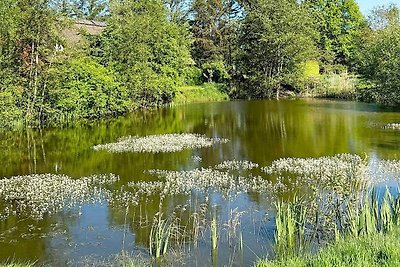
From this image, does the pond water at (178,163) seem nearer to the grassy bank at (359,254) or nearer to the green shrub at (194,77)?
the grassy bank at (359,254)

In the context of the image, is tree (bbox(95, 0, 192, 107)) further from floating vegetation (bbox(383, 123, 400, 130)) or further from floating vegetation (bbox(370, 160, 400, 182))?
floating vegetation (bbox(370, 160, 400, 182))

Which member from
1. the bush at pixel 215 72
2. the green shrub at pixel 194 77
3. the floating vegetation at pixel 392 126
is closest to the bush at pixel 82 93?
the green shrub at pixel 194 77

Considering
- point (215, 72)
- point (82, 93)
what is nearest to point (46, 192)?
point (82, 93)

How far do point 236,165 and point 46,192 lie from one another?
26.2 feet

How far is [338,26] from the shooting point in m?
72.9

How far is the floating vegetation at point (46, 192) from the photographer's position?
14.2 m

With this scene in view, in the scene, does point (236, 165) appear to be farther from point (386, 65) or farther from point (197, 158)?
point (386, 65)

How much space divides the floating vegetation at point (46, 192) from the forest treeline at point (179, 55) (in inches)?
627

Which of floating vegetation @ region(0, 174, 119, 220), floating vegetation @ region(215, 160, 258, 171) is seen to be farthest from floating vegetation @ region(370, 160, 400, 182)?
floating vegetation @ region(0, 174, 119, 220)

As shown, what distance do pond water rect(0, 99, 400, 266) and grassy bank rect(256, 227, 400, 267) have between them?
2.28m

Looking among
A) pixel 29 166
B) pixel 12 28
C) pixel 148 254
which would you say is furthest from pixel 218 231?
pixel 12 28

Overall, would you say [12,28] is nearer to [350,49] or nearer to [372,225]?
[372,225]

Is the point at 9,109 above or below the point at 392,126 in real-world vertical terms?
above

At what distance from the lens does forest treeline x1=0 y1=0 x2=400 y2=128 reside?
33750mm
